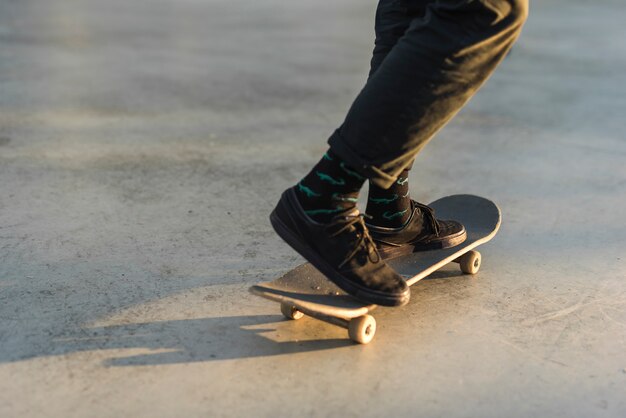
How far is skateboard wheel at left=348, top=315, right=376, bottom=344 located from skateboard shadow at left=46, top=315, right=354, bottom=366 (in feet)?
0.10

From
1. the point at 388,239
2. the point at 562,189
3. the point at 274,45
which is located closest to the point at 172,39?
the point at 274,45

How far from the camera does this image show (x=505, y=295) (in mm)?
1962

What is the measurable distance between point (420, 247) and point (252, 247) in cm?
50

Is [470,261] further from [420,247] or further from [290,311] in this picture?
[290,311]

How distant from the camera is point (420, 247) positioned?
1.99 m

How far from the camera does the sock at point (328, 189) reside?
5.39ft

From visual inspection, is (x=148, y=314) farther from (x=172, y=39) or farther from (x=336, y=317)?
(x=172, y=39)

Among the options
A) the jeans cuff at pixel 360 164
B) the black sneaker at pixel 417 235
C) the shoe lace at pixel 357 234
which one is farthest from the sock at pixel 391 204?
the jeans cuff at pixel 360 164

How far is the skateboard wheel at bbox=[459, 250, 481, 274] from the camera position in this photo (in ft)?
6.72

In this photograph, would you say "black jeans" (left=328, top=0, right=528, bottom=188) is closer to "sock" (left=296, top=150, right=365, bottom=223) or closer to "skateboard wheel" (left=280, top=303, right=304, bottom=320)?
"sock" (left=296, top=150, right=365, bottom=223)

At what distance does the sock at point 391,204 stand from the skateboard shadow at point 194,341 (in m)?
0.34

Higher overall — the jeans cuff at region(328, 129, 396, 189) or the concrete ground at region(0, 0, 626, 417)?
the jeans cuff at region(328, 129, 396, 189)

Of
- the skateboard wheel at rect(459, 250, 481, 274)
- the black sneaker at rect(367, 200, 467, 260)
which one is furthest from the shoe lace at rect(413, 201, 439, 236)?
the skateboard wheel at rect(459, 250, 481, 274)

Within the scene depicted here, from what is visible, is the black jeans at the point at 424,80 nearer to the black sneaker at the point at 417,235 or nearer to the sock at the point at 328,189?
the sock at the point at 328,189
